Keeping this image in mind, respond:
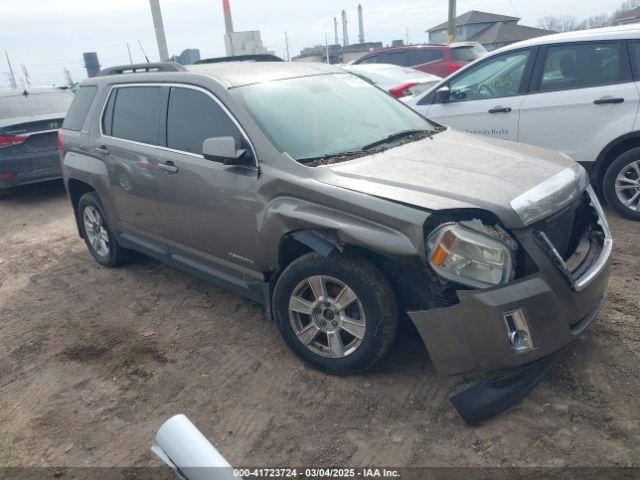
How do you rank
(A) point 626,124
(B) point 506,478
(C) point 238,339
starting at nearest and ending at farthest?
1. (B) point 506,478
2. (C) point 238,339
3. (A) point 626,124

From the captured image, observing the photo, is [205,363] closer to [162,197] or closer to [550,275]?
[162,197]

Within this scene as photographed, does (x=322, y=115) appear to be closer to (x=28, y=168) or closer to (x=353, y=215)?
(x=353, y=215)

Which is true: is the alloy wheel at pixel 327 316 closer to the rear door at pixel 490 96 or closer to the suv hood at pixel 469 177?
the suv hood at pixel 469 177

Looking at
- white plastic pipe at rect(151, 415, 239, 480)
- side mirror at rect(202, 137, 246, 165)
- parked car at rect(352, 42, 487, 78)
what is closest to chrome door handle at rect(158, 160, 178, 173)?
side mirror at rect(202, 137, 246, 165)

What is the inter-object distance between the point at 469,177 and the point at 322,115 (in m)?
1.23

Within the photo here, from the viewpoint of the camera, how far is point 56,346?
158 inches

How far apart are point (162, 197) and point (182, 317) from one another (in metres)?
0.96

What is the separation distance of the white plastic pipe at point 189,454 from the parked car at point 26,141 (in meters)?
7.28

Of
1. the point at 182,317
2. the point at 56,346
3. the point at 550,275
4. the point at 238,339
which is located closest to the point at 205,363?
the point at 238,339

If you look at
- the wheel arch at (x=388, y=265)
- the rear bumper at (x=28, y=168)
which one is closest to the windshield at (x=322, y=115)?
the wheel arch at (x=388, y=265)

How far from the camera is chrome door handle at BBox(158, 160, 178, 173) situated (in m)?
3.95

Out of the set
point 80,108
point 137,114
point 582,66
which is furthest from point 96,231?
point 582,66

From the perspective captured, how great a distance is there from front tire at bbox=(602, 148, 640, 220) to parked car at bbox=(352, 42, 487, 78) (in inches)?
300

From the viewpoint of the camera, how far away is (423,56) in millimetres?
13047
